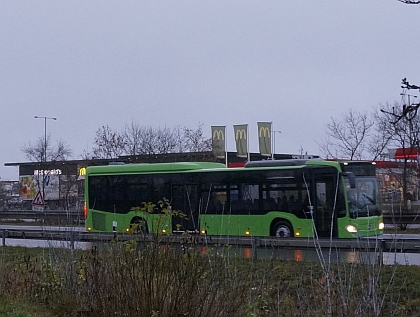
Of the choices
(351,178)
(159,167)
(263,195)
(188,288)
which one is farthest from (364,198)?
(188,288)

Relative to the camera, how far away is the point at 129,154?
5284 cm

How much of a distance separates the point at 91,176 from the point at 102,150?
2736cm

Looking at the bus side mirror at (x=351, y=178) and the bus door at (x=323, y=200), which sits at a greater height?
the bus side mirror at (x=351, y=178)

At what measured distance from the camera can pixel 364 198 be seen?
21.7 meters

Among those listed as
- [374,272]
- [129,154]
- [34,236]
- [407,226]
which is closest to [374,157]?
[407,226]

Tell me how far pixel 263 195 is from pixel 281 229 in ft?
4.06

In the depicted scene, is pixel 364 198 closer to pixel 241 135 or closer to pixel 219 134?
pixel 241 135

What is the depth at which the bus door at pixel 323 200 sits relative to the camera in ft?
70.3

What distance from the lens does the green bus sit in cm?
2144

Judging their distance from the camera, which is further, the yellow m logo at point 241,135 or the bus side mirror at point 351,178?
the yellow m logo at point 241,135

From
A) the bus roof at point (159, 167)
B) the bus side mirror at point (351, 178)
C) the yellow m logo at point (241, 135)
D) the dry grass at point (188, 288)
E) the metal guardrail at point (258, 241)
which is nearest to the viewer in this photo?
the dry grass at point (188, 288)

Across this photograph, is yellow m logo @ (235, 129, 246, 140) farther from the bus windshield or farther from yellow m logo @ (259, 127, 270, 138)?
the bus windshield

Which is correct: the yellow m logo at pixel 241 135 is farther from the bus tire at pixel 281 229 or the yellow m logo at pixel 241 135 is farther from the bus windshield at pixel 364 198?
the bus tire at pixel 281 229

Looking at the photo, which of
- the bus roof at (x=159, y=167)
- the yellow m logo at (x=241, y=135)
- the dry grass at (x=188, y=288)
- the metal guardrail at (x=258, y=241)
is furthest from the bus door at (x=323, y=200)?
the yellow m logo at (x=241, y=135)
